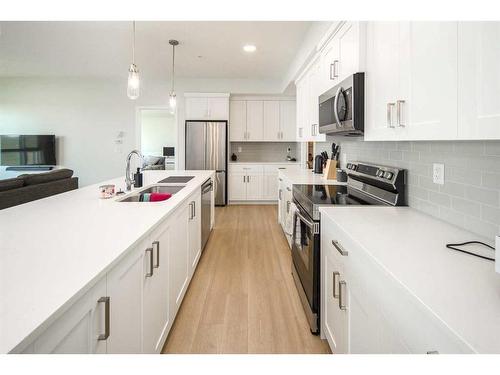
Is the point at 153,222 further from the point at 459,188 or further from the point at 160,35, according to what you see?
the point at 160,35

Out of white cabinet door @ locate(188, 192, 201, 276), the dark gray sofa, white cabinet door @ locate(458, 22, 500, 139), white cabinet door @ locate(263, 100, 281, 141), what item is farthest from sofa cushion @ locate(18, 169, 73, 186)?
white cabinet door @ locate(458, 22, 500, 139)

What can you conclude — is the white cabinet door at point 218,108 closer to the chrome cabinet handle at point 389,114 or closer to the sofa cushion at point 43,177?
the sofa cushion at point 43,177

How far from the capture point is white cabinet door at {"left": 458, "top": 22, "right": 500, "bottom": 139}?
87 cm

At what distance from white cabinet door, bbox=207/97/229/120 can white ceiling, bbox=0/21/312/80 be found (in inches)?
18.5

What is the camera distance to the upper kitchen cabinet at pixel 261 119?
6770mm

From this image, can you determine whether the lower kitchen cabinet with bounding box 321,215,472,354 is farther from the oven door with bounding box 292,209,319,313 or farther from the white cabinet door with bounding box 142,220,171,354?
the white cabinet door with bounding box 142,220,171,354

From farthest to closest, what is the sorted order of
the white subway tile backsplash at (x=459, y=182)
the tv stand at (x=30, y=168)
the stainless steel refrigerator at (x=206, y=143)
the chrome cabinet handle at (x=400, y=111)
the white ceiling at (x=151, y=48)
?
the tv stand at (x=30, y=168) → the stainless steel refrigerator at (x=206, y=143) → the white ceiling at (x=151, y=48) → the chrome cabinet handle at (x=400, y=111) → the white subway tile backsplash at (x=459, y=182)

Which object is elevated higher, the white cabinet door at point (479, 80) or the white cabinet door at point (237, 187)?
the white cabinet door at point (479, 80)

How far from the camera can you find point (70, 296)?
0.75 m

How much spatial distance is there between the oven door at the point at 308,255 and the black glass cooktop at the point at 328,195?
0.14 m

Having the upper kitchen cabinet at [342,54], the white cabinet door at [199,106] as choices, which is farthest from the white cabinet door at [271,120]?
the upper kitchen cabinet at [342,54]
